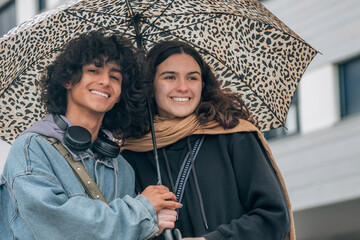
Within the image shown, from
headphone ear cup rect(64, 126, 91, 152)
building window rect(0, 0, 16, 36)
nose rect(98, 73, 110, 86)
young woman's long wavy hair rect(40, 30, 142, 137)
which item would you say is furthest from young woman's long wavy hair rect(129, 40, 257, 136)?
building window rect(0, 0, 16, 36)

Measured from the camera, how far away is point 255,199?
16.1ft

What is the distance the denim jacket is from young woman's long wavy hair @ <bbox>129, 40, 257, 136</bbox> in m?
0.87

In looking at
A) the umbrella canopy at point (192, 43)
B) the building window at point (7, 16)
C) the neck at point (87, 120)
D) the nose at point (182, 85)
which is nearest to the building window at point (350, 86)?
the umbrella canopy at point (192, 43)

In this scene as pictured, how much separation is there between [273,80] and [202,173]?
3.15 feet

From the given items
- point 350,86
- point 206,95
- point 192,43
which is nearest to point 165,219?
point 206,95

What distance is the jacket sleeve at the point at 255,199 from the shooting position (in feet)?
15.7

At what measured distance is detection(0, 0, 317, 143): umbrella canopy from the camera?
17.5ft

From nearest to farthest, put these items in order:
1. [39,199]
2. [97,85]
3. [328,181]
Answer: [39,199], [97,85], [328,181]

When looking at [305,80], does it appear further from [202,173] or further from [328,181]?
[202,173]

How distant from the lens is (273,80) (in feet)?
18.6

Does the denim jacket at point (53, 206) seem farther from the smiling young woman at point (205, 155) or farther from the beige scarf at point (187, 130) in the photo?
the beige scarf at point (187, 130)

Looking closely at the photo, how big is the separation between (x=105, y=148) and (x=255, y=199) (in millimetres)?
916

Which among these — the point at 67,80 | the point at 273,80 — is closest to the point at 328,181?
the point at 273,80

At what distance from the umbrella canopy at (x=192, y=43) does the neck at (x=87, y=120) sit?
701 millimetres
